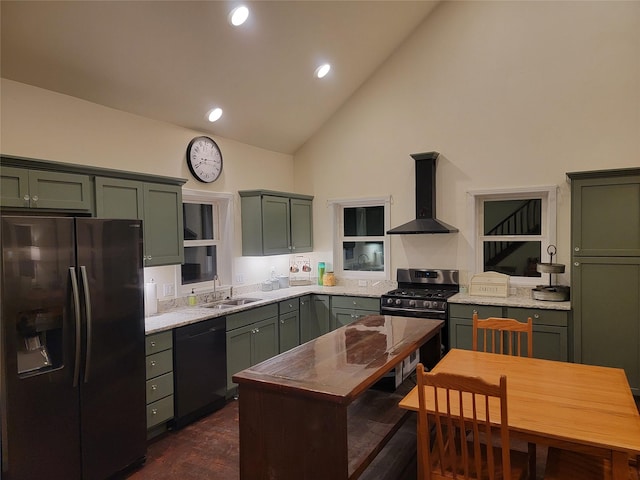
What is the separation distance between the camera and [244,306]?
13.8 feet

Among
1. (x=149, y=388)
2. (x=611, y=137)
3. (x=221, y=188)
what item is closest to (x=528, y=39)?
(x=611, y=137)

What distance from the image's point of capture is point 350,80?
17.0ft

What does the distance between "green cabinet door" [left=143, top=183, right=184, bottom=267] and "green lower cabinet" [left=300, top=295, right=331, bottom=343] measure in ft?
6.00

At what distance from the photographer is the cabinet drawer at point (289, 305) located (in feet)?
15.5

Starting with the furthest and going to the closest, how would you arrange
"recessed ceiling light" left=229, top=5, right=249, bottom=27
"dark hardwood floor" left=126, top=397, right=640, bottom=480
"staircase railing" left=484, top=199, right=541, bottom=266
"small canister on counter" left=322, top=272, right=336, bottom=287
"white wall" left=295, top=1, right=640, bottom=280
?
"small canister on counter" left=322, top=272, right=336, bottom=287
"staircase railing" left=484, top=199, right=541, bottom=266
"white wall" left=295, top=1, right=640, bottom=280
"recessed ceiling light" left=229, top=5, right=249, bottom=27
"dark hardwood floor" left=126, top=397, right=640, bottom=480

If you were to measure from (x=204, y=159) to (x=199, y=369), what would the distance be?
7.10 ft

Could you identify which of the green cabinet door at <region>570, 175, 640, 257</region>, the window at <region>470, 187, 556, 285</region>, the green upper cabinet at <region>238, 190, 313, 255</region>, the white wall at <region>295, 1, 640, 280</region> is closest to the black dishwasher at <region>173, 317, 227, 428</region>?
the green upper cabinet at <region>238, 190, 313, 255</region>

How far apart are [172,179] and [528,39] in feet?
12.9

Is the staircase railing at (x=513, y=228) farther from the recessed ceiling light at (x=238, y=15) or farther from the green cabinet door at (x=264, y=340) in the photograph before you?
the recessed ceiling light at (x=238, y=15)

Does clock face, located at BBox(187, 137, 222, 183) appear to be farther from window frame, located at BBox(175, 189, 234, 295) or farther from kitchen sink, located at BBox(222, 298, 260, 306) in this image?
kitchen sink, located at BBox(222, 298, 260, 306)

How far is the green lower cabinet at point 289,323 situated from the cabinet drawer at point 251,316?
5.6 inches

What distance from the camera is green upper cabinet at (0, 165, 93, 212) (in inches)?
98.6

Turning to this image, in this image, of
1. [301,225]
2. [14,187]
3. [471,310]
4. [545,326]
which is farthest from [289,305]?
[14,187]

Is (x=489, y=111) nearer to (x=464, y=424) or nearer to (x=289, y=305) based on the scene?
(x=289, y=305)
